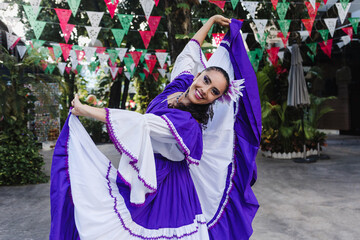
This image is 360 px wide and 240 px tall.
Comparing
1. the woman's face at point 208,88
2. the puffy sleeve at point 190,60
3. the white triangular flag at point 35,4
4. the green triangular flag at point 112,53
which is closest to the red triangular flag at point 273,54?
the green triangular flag at point 112,53

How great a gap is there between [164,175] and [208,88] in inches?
22.7

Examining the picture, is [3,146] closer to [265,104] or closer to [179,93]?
[179,93]

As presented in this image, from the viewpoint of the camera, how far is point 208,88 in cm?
202

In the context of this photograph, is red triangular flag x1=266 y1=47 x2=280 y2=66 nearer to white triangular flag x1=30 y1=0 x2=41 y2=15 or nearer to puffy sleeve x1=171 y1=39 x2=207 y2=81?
white triangular flag x1=30 y1=0 x2=41 y2=15

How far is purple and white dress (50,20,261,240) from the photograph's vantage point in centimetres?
184

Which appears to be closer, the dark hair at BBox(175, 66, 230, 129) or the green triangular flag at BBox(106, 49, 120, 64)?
the dark hair at BBox(175, 66, 230, 129)

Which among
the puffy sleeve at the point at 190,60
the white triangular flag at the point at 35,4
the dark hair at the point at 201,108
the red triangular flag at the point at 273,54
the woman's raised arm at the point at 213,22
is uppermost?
the white triangular flag at the point at 35,4

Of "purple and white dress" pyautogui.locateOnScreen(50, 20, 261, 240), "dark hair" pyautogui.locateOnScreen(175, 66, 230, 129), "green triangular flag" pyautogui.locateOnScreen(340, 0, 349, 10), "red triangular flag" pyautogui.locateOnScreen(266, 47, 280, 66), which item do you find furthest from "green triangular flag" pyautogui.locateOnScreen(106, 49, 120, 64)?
"dark hair" pyautogui.locateOnScreen(175, 66, 230, 129)

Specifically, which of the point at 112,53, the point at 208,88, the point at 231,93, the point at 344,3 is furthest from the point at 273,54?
the point at 208,88

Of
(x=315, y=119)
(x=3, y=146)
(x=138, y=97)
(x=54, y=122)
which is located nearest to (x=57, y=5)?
(x=54, y=122)

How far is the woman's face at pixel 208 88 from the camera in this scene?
2.03 meters

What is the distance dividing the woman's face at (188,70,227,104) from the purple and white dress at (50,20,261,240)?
0.51ft

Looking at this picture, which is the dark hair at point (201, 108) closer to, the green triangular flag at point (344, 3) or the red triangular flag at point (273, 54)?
the green triangular flag at point (344, 3)

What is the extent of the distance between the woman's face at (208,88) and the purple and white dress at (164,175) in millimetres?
157
